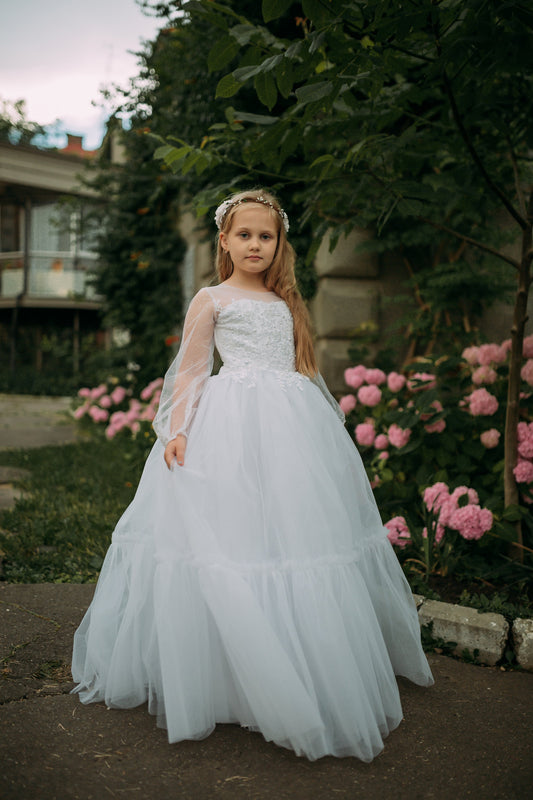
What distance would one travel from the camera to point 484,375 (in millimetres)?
3504

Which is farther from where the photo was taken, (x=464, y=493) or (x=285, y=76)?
(x=464, y=493)

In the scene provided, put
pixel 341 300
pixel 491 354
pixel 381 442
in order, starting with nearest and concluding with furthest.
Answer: pixel 491 354
pixel 381 442
pixel 341 300

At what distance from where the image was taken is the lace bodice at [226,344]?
2.26 meters

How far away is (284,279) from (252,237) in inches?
8.4

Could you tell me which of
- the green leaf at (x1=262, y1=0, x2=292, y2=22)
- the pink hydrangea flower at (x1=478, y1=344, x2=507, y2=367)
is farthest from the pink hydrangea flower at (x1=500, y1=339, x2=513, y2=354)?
the green leaf at (x1=262, y1=0, x2=292, y2=22)

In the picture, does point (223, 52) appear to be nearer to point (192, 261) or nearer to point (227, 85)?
point (227, 85)

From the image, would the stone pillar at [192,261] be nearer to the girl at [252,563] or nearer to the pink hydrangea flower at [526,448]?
the pink hydrangea flower at [526,448]

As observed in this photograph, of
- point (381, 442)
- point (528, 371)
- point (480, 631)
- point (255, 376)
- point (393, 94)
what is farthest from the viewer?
point (381, 442)

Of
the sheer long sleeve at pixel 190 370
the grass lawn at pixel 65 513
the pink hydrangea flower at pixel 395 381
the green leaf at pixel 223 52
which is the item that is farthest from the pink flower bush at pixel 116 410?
the green leaf at pixel 223 52

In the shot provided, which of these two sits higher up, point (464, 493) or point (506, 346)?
point (506, 346)

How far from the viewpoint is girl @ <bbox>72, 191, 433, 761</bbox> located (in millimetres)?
1854

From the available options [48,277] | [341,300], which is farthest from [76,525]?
[48,277]

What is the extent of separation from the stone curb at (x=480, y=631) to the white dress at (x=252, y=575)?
16.4 inches

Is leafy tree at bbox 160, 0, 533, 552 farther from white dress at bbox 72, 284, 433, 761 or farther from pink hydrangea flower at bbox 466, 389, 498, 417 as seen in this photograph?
white dress at bbox 72, 284, 433, 761
